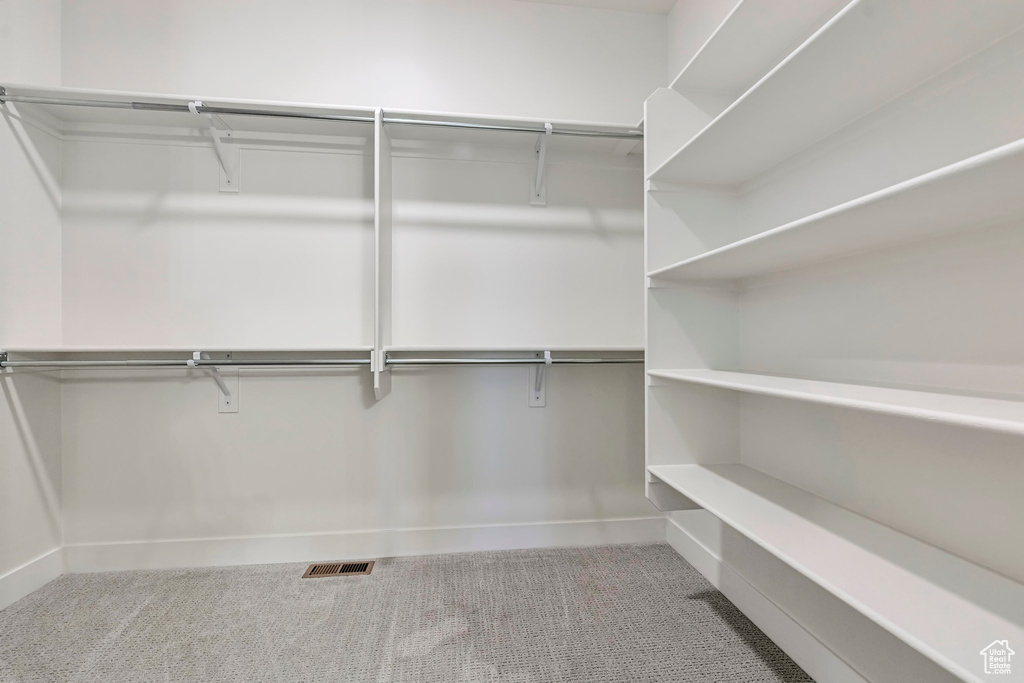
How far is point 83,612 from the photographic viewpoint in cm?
147

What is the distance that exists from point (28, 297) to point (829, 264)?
2861 millimetres

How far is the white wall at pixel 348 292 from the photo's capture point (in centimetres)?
174

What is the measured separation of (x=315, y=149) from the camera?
1.82m

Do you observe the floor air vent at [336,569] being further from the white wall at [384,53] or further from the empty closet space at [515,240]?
the white wall at [384,53]

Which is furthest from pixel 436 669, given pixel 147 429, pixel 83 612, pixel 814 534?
pixel 147 429

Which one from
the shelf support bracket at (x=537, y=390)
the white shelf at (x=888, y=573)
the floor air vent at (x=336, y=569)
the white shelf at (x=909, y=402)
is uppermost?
the white shelf at (x=909, y=402)

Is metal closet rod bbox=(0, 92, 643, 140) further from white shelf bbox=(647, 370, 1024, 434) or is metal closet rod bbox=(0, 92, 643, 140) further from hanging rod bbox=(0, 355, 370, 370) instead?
white shelf bbox=(647, 370, 1024, 434)

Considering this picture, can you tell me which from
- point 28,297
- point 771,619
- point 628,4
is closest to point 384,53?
point 628,4

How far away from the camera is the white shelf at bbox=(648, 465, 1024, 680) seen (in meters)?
0.64

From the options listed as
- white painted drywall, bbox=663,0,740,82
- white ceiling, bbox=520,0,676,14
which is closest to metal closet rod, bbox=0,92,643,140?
white painted drywall, bbox=663,0,740,82

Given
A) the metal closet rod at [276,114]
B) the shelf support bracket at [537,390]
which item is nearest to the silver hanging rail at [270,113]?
the metal closet rod at [276,114]

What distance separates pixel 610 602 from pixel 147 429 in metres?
2.07

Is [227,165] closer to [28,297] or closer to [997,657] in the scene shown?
[28,297]

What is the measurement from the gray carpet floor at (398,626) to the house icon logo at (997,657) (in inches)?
31.0
